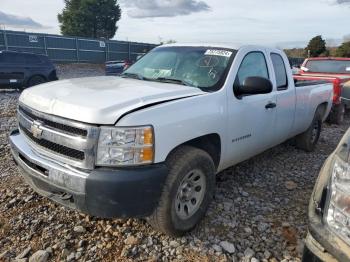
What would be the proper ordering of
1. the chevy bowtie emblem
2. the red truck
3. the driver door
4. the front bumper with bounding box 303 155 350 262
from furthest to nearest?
1. the red truck
2. the driver door
3. the chevy bowtie emblem
4. the front bumper with bounding box 303 155 350 262

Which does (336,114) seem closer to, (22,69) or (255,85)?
(255,85)

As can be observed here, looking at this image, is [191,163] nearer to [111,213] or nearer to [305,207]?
[111,213]

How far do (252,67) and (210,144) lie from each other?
4.11 ft

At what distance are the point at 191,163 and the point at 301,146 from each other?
3713 millimetres

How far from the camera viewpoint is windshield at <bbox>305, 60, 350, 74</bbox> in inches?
412

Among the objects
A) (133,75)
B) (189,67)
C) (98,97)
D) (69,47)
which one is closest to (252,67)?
(189,67)

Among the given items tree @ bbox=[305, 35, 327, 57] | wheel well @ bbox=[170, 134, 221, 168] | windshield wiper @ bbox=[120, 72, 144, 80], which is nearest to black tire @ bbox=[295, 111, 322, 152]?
wheel well @ bbox=[170, 134, 221, 168]

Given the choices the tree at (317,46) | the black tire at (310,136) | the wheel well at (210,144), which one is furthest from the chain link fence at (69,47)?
the wheel well at (210,144)

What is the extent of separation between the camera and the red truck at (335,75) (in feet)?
27.8

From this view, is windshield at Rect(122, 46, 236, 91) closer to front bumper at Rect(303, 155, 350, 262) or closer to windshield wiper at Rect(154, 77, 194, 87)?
windshield wiper at Rect(154, 77, 194, 87)

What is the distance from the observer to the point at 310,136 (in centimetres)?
589

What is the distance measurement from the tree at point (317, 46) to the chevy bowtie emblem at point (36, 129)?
40712 millimetres

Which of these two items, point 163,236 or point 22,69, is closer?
point 163,236

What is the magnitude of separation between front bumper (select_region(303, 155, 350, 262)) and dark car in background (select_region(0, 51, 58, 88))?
44.0 ft
